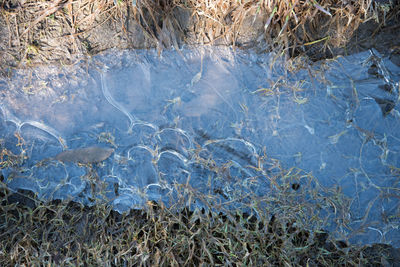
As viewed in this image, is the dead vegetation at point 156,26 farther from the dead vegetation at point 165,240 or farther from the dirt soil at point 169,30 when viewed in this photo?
the dead vegetation at point 165,240

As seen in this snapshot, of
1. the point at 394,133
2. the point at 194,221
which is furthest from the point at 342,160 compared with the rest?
the point at 194,221

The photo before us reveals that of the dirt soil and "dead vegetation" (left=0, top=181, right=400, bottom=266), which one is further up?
the dirt soil

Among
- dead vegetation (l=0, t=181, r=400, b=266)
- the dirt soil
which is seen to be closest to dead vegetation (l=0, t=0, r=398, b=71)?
the dirt soil

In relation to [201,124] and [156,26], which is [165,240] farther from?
[156,26]

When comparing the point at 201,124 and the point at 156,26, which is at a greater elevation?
the point at 156,26

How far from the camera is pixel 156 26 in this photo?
1600 millimetres

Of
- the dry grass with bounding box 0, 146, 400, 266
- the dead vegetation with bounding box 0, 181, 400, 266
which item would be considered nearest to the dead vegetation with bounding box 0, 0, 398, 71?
the dry grass with bounding box 0, 146, 400, 266

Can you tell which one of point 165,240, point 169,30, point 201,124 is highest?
point 169,30

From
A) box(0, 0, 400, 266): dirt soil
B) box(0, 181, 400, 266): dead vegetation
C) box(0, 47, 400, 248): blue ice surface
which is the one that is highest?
box(0, 0, 400, 266): dirt soil

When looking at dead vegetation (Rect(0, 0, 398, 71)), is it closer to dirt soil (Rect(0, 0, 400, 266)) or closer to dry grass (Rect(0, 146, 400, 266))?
dirt soil (Rect(0, 0, 400, 266))

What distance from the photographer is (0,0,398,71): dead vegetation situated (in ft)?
5.15

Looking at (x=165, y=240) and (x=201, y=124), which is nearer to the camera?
(x=165, y=240)

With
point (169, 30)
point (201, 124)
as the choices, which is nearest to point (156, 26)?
point (169, 30)

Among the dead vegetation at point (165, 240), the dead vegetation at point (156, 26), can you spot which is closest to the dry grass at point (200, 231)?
the dead vegetation at point (165, 240)
